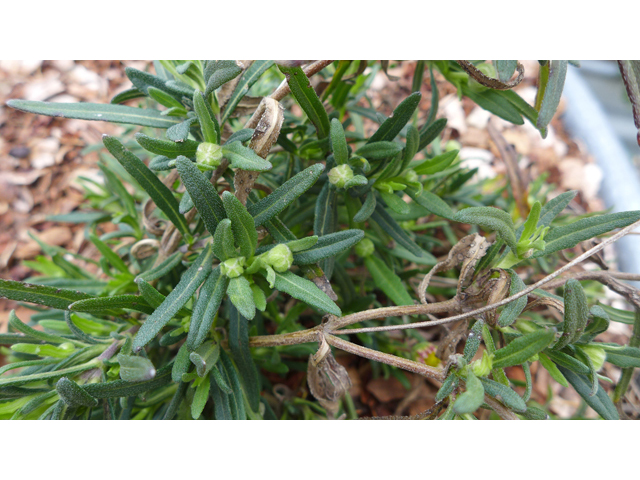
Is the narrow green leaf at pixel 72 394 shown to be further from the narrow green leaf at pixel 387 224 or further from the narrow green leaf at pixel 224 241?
the narrow green leaf at pixel 387 224

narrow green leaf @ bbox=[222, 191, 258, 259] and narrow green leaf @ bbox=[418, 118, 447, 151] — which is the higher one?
narrow green leaf @ bbox=[222, 191, 258, 259]

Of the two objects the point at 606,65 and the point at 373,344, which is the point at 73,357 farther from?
the point at 606,65

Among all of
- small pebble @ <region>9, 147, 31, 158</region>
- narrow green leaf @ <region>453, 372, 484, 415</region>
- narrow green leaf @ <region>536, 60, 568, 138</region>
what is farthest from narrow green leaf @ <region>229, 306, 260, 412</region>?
small pebble @ <region>9, 147, 31, 158</region>

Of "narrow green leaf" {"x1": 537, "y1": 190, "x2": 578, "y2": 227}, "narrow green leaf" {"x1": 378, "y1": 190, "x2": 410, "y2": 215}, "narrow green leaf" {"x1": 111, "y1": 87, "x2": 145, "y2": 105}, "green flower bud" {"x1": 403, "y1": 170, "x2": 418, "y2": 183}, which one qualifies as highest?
"narrow green leaf" {"x1": 111, "y1": 87, "x2": 145, "y2": 105}

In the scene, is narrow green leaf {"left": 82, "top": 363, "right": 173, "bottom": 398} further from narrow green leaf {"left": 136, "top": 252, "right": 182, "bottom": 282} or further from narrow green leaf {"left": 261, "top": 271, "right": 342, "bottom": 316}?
narrow green leaf {"left": 261, "top": 271, "right": 342, "bottom": 316}

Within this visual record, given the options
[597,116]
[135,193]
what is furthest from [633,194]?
[135,193]

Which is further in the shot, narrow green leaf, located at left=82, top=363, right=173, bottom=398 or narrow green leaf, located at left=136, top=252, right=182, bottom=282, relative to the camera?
narrow green leaf, located at left=136, top=252, right=182, bottom=282

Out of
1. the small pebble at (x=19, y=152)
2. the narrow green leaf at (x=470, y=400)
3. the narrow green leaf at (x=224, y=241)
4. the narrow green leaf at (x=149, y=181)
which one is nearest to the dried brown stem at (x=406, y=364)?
the narrow green leaf at (x=470, y=400)
